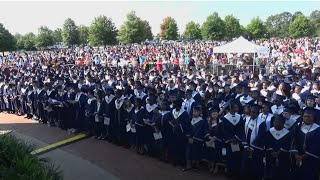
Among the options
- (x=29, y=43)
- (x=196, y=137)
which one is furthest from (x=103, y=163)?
(x=29, y=43)

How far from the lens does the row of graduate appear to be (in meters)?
6.79

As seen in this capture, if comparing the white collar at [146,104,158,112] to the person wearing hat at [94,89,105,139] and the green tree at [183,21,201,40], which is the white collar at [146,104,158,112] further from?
the green tree at [183,21,201,40]

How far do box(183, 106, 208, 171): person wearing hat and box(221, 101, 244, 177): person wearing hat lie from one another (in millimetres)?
479

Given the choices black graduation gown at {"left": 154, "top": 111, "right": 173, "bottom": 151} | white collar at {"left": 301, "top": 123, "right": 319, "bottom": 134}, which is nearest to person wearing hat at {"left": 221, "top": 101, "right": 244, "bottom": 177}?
white collar at {"left": 301, "top": 123, "right": 319, "bottom": 134}

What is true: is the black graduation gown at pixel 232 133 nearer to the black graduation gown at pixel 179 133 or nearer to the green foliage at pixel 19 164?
the black graduation gown at pixel 179 133

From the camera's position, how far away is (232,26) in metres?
67.9

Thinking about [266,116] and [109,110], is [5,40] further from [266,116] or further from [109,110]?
[266,116]

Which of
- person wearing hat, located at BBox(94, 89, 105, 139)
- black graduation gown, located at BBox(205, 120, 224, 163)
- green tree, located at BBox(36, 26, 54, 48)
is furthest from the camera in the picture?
green tree, located at BBox(36, 26, 54, 48)

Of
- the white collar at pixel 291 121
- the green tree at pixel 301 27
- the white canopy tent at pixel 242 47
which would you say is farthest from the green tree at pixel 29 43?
the white collar at pixel 291 121

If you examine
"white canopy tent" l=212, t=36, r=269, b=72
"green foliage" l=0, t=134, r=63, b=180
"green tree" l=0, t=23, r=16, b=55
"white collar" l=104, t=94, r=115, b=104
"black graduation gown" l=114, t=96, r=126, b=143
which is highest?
"green tree" l=0, t=23, r=16, b=55

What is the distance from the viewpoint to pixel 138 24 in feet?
174

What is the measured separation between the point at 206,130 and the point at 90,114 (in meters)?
4.54

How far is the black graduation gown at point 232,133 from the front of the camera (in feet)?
25.2

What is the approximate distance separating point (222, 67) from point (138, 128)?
12854 mm
